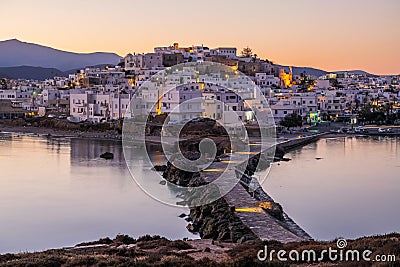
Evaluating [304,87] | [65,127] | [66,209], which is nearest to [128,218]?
[66,209]

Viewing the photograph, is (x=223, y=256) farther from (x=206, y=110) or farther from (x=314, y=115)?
(x=314, y=115)

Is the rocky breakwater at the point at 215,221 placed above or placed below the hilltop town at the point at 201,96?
below

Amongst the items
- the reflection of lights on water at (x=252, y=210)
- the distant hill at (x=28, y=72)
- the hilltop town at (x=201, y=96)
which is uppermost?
the distant hill at (x=28, y=72)

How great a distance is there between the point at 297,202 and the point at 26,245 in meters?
5.10

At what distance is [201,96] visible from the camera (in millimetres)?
23078

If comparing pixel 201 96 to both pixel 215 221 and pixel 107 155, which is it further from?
pixel 215 221

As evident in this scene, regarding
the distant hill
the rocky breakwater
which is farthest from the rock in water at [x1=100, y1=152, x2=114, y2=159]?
the distant hill

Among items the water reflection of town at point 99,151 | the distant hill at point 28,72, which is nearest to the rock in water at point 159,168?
the water reflection of town at point 99,151

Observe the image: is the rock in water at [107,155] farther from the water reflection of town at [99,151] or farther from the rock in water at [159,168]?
the rock in water at [159,168]

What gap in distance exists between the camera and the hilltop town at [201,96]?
78.8ft

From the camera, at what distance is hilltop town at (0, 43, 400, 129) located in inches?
946

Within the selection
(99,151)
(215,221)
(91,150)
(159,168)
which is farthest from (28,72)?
(215,221)

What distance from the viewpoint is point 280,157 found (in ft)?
58.4

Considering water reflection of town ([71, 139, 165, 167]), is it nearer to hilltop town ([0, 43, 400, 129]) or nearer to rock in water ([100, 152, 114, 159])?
rock in water ([100, 152, 114, 159])
